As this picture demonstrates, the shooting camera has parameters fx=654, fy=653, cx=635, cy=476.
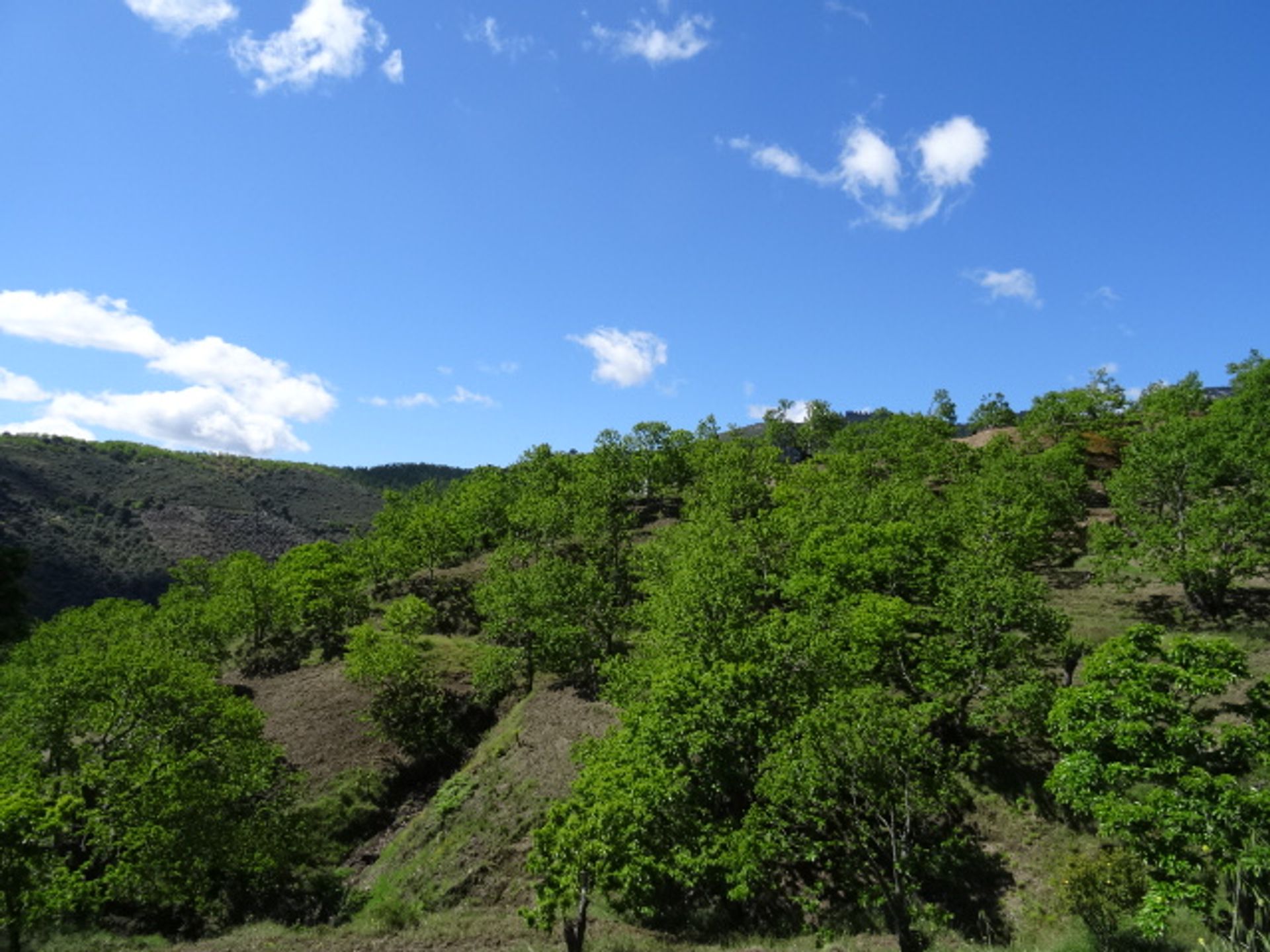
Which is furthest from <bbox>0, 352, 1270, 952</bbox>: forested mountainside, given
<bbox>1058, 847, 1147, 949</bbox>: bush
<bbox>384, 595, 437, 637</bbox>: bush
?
<bbox>384, 595, 437, 637</bbox>: bush

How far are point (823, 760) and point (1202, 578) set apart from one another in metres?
36.9

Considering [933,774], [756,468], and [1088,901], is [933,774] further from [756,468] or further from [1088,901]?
[756,468]

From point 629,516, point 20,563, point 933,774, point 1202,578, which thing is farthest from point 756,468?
point 20,563

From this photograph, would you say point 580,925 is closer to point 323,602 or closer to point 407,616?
point 407,616

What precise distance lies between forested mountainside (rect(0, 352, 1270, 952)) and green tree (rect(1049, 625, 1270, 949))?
13 centimetres

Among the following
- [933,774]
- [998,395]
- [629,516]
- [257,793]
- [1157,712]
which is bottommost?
[257,793]

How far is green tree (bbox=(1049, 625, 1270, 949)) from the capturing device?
726 inches

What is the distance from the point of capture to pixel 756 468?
89125 mm

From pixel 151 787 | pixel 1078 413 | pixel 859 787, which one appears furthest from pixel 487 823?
pixel 1078 413

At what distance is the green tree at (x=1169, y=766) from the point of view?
60.5ft

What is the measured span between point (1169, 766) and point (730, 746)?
14487mm

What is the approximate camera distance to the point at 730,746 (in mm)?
27156

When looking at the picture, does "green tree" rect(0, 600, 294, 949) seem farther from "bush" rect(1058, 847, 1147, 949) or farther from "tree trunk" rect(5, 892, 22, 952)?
"bush" rect(1058, 847, 1147, 949)

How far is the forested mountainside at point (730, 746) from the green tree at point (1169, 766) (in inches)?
5.0
